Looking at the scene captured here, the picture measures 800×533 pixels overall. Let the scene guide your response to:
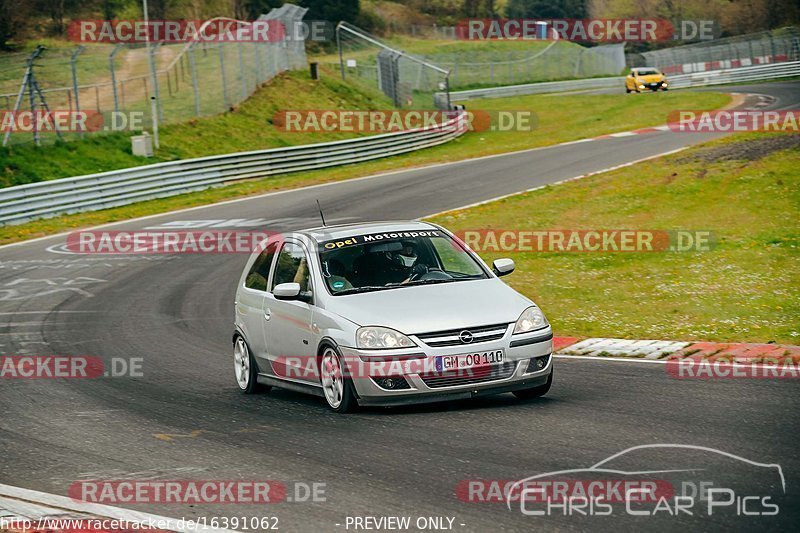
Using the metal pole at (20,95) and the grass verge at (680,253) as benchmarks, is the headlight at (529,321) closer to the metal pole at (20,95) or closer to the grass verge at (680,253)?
the grass verge at (680,253)

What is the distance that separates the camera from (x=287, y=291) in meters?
9.71

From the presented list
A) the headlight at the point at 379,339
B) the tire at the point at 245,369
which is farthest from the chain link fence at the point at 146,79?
the headlight at the point at 379,339

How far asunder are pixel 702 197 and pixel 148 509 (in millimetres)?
17689

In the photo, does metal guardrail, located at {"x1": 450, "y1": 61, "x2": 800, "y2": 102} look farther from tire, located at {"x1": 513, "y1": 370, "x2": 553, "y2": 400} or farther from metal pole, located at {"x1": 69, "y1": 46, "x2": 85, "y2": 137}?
tire, located at {"x1": 513, "y1": 370, "x2": 553, "y2": 400}

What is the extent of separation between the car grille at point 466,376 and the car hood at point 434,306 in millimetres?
352

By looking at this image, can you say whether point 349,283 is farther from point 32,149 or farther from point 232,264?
point 32,149

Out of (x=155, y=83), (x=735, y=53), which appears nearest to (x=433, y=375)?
(x=155, y=83)

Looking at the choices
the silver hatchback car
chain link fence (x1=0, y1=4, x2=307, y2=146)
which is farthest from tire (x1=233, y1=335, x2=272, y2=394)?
chain link fence (x1=0, y1=4, x2=307, y2=146)

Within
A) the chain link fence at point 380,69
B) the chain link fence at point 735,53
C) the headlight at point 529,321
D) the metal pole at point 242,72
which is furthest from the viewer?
the chain link fence at point 735,53

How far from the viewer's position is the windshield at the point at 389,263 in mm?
9852

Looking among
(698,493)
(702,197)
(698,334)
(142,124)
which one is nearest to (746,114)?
(702,197)

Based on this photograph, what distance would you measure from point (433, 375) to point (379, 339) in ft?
1.69

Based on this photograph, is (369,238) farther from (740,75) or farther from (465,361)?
(740,75)

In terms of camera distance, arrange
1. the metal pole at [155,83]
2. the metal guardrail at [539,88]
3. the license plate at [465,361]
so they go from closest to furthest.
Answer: the license plate at [465,361] < the metal pole at [155,83] < the metal guardrail at [539,88]
